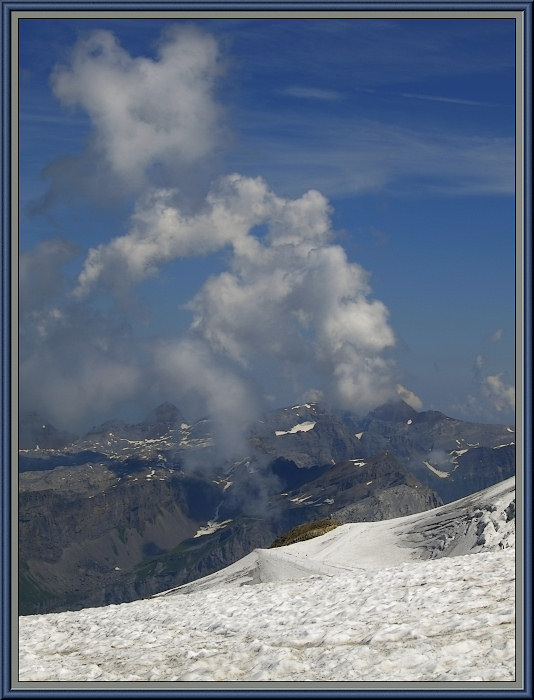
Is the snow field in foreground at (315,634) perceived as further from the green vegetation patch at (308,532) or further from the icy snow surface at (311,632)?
the green vegetation patch at (308,532)

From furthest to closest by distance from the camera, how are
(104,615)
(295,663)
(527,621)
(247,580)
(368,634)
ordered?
(247,580) → (104,615) → (368,634) → (295,663) → (527,621)

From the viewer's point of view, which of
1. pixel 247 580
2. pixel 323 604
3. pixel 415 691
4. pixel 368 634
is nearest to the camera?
pixel 415 691

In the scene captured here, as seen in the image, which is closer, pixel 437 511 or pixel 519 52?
pixel 519 52

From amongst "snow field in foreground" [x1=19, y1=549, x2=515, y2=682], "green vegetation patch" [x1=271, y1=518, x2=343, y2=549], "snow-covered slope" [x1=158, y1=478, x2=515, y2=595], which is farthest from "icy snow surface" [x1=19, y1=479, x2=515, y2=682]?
"green vegetation patch" [x1=271, y1=518, x2=343, y2=549]

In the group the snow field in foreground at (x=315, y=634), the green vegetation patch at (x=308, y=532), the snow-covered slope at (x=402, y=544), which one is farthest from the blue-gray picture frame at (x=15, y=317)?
the green vegetation patch at (x=308, y=532)

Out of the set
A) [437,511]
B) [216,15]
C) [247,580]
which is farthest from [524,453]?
[437,511]

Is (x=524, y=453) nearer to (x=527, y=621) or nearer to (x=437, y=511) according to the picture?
(x=527, y=621)

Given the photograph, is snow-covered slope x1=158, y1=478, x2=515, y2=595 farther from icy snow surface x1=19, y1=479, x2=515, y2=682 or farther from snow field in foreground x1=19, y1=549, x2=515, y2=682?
snow field in foreground x1=19, y1=549, x2=515, y2=682

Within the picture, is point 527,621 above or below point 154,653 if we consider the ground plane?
above
